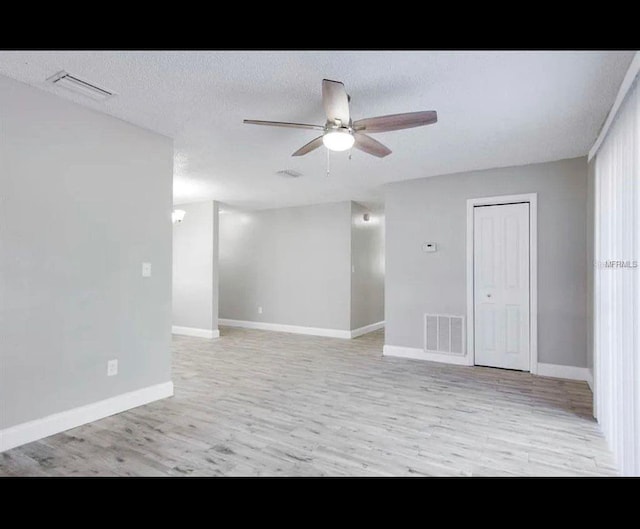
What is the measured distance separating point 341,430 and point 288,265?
462 cm

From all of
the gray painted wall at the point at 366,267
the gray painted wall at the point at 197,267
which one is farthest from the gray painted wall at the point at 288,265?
the gray painted wall at the point at 197,267

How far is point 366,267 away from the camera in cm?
696

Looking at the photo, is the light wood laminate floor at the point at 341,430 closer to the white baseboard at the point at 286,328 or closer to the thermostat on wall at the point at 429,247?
the thermostat on wall at the point at 429,247

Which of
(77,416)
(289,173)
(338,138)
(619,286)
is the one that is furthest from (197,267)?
(619,286)

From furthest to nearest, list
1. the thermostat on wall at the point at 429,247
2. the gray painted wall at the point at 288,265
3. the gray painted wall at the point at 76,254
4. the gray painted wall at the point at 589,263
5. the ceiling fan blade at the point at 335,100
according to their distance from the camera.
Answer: the gray painted wall at the point at 288,265 → the thermostat on wall at the point at 429,247 → the gray painted wall at the point at 589,263 → the gray painted wall at the point at 76,254 → the ceiling fan blade at the point at 335,100

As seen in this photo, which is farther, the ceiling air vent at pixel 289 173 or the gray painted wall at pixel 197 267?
the gray painted wall at pixel 197 267

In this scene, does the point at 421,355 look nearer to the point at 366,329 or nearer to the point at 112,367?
the point at 366,329

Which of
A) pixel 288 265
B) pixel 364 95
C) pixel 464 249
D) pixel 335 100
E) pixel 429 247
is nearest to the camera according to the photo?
pixel 335 100

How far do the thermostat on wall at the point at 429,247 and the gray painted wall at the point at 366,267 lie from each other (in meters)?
1.83

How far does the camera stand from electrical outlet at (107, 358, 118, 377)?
290 cm

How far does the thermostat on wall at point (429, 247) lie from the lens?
4734 mm

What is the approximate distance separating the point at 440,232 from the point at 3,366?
4481mm

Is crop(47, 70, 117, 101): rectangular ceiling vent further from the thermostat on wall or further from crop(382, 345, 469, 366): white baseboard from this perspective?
crop(382, 345, 469, 366): white baseboard
